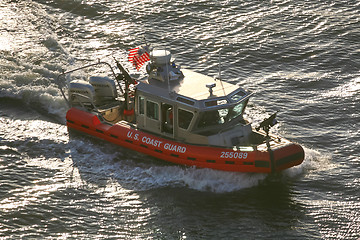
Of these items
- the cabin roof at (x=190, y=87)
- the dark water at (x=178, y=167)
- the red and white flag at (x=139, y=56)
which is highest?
the red and white flag at (x=139, y=56)

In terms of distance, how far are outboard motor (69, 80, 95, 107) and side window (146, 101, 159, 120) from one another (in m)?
2.65

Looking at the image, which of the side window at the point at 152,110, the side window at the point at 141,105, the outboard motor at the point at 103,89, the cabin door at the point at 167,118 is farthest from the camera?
the outboard motor at the point at 103,89

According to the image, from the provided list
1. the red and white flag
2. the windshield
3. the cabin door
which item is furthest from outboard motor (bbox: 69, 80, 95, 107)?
the windshield

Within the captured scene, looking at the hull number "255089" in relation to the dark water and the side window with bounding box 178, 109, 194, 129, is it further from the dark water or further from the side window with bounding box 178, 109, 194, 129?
the side window with bounding box 178, 109, 194, 129

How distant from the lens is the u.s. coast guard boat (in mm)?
19391

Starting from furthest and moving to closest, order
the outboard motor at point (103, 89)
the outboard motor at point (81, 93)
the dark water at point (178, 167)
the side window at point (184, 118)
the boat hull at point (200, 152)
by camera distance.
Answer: the outboard motor at point (103, 89)
the outboard motor at point (81, 93)
the side window at point (184, 118)
the boat hull at point (200, 152)
the dark water at point (178, 167)

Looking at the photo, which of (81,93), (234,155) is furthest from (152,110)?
(81,93)

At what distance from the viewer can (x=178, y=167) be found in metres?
20.4

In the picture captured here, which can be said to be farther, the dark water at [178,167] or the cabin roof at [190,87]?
the cabin roof at [190,87]

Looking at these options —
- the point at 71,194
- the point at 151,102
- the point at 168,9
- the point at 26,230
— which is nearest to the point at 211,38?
the point at 168,9

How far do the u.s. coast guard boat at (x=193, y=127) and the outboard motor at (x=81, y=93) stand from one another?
0.80 meters

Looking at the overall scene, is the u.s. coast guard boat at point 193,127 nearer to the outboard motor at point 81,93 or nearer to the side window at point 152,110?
the side window at point 152,110

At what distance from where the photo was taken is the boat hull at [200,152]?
19.2 metres

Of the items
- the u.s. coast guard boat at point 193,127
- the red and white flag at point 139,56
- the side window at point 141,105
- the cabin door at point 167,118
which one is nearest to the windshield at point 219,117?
the u.s. coast guard boat at point 193,127
